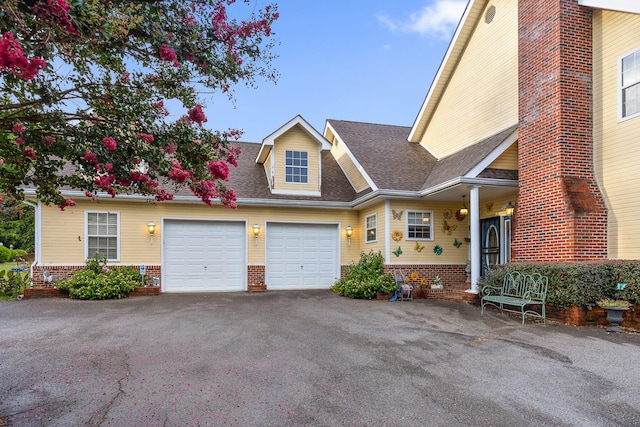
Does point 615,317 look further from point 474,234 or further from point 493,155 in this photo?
point 493,155

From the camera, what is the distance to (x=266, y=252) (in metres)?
13.4

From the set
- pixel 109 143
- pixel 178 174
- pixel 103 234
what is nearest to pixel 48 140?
pixel 109 143

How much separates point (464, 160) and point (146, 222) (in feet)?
32.7

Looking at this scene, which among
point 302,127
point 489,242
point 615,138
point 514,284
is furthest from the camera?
point 302,127

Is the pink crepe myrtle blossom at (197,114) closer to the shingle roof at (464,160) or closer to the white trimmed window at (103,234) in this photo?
the shingle roof at (464,160)

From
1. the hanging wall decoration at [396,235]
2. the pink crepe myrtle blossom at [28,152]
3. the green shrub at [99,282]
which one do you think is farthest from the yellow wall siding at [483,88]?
the green shrub at [99,282]

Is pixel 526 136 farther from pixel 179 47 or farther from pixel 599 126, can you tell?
pixel 179 47

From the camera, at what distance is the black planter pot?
690 centimetres

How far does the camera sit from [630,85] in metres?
8.05

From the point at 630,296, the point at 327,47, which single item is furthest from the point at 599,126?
the point at 327,47

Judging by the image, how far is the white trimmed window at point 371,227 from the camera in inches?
505

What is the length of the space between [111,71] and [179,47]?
→ 1.11m

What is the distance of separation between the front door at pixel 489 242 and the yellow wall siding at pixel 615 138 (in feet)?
10.4

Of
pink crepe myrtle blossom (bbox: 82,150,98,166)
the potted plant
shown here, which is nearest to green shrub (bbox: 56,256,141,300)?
pink crepe myrtle blossom (bbox: 82,150,98,166)
